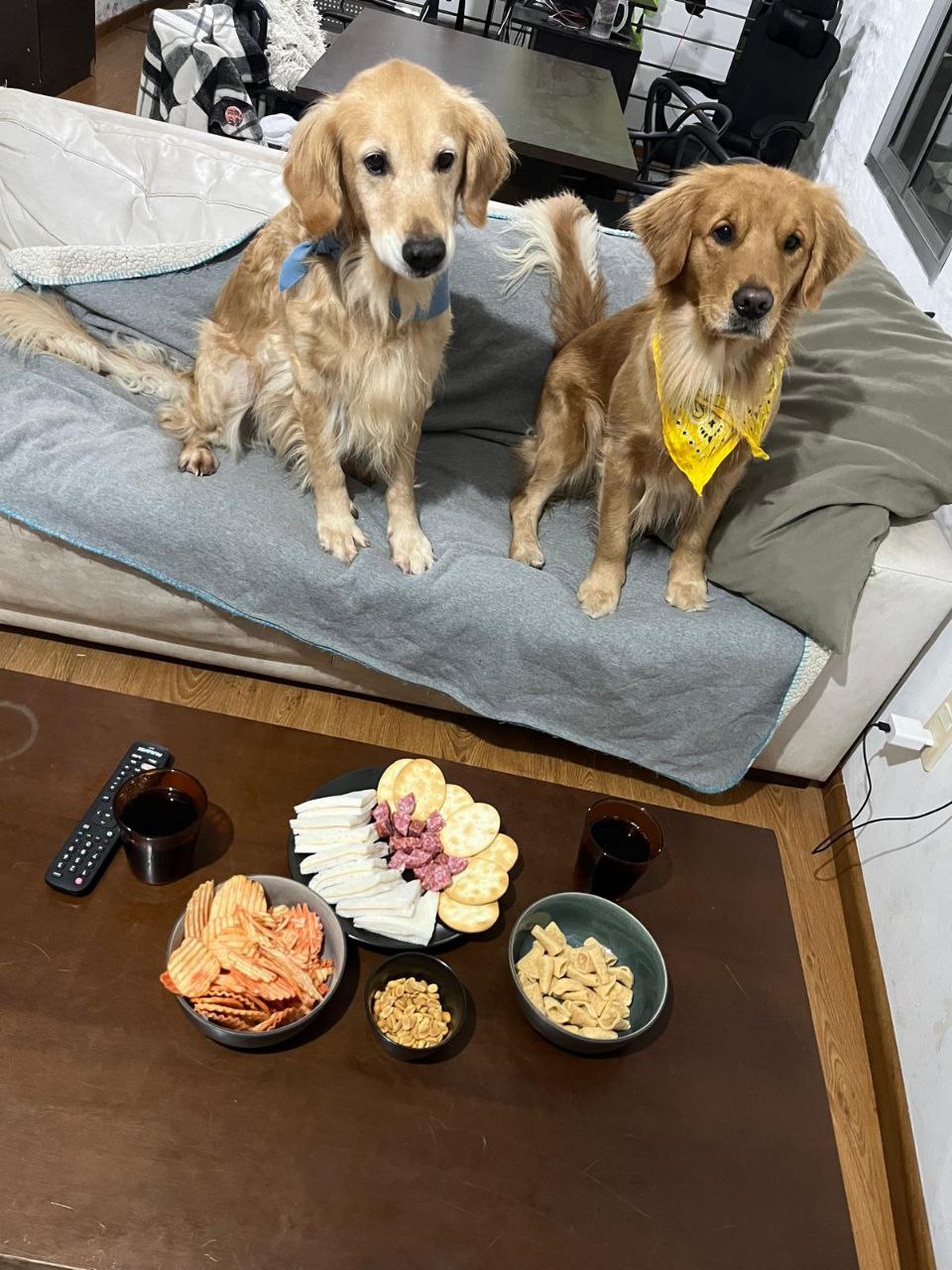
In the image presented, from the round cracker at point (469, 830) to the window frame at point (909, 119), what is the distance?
247cm

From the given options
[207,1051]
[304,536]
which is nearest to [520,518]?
[304,536]

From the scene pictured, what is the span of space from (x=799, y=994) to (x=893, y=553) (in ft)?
2.91

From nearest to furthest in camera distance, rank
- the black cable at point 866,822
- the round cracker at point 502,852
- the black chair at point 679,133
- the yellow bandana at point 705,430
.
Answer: the round cracker at point 502,852 → the yellow bandana at point 705,430 → the black cable at point 866,822 → the black chair at point 679,133

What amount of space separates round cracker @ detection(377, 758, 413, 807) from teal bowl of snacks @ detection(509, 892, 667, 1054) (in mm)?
234

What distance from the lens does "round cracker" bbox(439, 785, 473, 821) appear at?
1.22 m

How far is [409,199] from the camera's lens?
1393mm

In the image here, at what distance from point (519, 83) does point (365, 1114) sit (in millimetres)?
3393

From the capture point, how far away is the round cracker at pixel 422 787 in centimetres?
121

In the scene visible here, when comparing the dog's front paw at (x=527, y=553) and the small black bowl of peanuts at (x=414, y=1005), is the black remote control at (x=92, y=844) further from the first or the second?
the dog's front paw at (x=527, y=553)

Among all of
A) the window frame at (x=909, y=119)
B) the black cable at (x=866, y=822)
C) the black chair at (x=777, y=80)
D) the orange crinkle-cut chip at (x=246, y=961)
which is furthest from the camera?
the black chair at (x=777, y=80)

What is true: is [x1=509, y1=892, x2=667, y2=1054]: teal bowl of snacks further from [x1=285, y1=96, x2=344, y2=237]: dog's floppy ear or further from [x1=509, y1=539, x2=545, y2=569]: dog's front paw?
[x1=285, y1=96, x2=344, y2=237]: dog's floppy ear

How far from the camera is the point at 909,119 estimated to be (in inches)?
132

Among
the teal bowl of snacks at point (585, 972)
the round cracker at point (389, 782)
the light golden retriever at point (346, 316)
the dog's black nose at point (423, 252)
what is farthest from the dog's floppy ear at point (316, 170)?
the teal bowl of snacks at point (585, 972)

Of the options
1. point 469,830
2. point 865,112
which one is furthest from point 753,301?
A: point 865,112
